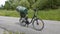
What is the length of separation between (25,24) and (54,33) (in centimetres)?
307

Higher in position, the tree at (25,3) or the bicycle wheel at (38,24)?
the bicycle wheel at (38,24)

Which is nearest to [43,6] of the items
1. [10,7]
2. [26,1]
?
[26,1]

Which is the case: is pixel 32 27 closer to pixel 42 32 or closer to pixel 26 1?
pixel 42 32

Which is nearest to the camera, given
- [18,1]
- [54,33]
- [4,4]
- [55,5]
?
[54,33]

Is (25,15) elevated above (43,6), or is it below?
above

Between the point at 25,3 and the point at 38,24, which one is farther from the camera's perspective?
the point at 25,3

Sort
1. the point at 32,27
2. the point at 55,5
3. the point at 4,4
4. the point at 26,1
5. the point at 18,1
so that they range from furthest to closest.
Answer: the point at 4,4 → the point at 18,1 → the point at 26,1 → the point at 55,5 → the point at 32,27

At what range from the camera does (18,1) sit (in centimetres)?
3934

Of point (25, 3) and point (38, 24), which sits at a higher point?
point (38, 24)

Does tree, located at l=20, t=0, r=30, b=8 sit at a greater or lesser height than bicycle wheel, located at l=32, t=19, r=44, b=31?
lesser

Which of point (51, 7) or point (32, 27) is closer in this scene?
point (32, 27)

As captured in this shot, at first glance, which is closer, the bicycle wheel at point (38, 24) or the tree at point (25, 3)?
the bicycle wheel at point (38, 24)

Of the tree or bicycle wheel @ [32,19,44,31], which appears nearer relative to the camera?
bicycle wheel @ [32,19,44,31]

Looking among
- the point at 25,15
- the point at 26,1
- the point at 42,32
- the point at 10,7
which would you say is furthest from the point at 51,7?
the point at 42,32
